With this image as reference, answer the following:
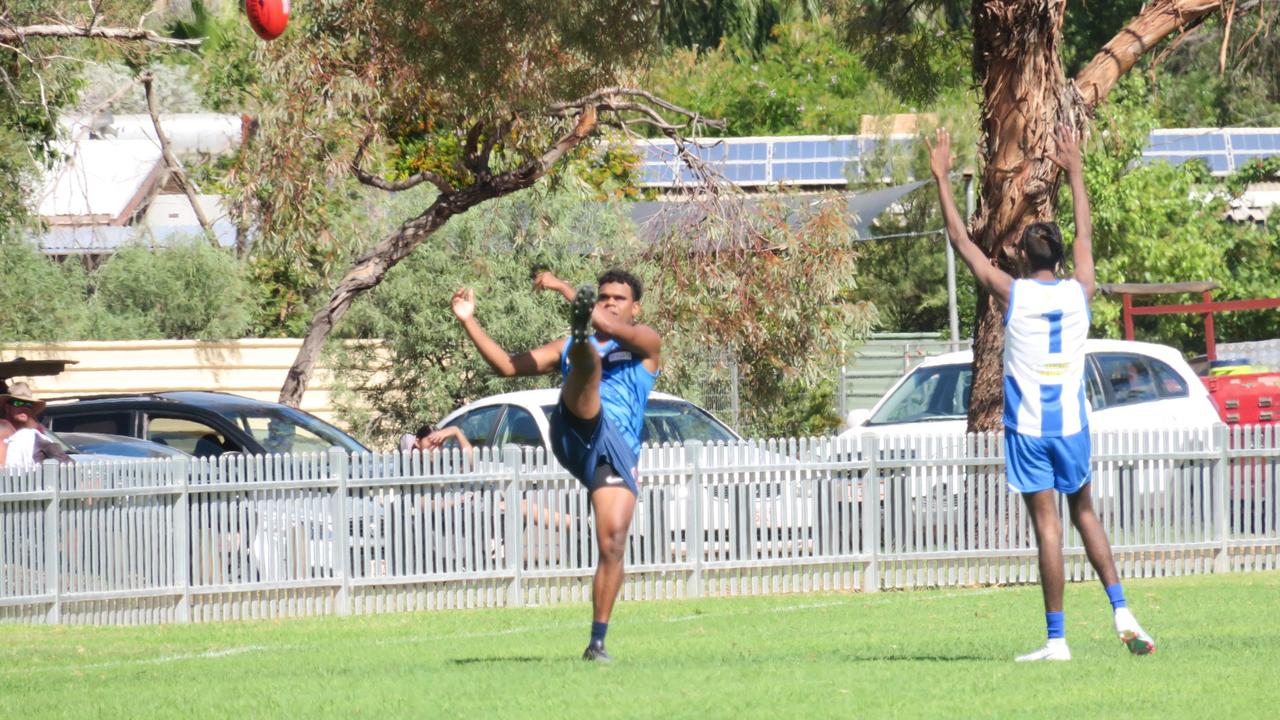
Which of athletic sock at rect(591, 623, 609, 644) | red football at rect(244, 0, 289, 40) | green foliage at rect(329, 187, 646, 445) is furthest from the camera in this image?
green foliage at rect(329, 187, 646, 445)

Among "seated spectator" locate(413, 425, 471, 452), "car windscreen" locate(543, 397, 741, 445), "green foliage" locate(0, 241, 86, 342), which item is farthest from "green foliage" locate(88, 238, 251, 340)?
"seated spectator" locate(413, 425, 471, 452)

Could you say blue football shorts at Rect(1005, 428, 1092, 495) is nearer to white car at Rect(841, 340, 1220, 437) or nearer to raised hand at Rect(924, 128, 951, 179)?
raised hand at Rect(924, 128, 951, 179)

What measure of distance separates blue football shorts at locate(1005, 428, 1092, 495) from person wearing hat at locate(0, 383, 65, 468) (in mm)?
8738

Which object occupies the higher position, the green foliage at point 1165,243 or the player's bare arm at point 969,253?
the green foliage at point 1165,243

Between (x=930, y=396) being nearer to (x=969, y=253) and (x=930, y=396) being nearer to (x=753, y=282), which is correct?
(x=753, y=282)

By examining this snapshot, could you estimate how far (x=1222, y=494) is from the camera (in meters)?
15.2

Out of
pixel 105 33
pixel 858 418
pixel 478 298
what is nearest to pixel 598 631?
pixel 105 33

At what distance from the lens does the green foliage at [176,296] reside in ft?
95.1

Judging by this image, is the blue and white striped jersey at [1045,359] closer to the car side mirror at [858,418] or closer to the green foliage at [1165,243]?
the car side mirror at [858,418]

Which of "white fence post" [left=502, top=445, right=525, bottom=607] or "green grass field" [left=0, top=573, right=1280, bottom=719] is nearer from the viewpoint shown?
"green grass field" [left=0, top=573, right=1280, bottom=719]

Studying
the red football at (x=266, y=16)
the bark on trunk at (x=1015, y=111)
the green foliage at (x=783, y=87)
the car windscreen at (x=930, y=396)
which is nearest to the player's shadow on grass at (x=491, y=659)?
the red football at (x=266, y=16)

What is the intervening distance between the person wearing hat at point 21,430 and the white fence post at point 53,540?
350 mm

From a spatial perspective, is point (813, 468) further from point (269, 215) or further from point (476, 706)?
point (476, 706)

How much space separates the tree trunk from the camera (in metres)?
14.3
